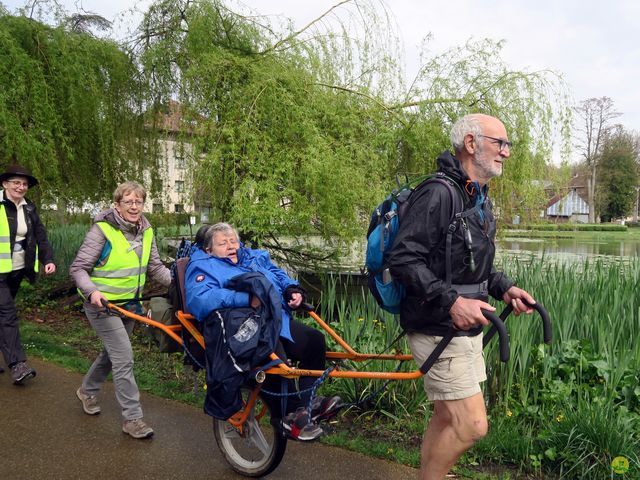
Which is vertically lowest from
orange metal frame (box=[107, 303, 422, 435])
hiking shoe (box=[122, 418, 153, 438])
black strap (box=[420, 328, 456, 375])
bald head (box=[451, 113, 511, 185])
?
hiking shoe (box=[122, 418, 153, 438])

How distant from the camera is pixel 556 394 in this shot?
12.2 feet

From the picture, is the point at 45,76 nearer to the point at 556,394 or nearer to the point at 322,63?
the point at 322,63

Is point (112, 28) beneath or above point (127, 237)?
above

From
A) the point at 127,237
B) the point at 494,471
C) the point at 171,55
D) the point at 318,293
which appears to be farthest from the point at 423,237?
the point at 171,55

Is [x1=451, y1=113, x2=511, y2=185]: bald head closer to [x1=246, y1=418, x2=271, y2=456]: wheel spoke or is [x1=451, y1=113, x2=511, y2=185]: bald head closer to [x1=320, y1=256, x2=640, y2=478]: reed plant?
[x1=320, y1=256, x2=640, y2=478]: reed plant

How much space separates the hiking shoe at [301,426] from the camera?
3082mm

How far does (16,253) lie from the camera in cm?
552

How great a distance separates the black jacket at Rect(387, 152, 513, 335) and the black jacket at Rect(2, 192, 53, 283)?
4.23 meters

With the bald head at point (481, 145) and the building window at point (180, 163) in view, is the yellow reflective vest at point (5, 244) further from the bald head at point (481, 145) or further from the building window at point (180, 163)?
the bald head at point (481, 145)

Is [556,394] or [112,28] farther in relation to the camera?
[112,28]

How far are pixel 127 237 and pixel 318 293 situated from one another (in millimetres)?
3471

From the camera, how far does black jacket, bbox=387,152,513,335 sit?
2441 millimetres

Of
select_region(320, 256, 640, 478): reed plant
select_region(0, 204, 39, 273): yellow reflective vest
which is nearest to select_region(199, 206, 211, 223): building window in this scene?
select_region(0, 204, 39, 273): yellow reflective vest

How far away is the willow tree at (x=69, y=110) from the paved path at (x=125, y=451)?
3.12 meters
